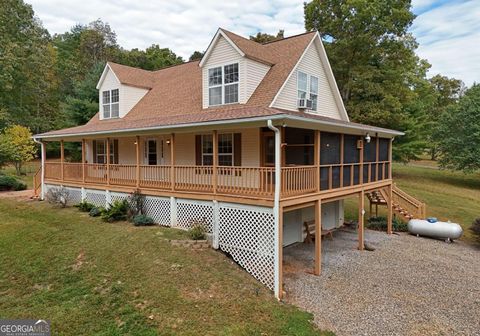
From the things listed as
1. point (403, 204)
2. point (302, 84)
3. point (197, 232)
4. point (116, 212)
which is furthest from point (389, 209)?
point (116, 212)

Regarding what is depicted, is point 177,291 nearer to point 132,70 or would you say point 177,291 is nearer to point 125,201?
point 125,201

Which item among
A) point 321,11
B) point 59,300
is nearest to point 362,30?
point 321,11

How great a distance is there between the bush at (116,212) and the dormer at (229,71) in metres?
5.50

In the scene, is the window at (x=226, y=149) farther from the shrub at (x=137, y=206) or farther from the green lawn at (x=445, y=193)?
the green lawn at (x=445, y=193)

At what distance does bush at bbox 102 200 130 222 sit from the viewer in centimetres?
1315

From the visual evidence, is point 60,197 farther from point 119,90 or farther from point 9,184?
point 9,184

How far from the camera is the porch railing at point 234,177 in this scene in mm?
9977

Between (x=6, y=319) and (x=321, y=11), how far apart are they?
94.8ft

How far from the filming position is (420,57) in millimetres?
42438

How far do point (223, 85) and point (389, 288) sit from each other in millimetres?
9708

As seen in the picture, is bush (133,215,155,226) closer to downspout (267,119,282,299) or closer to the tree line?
downspout (267,119,282,299)

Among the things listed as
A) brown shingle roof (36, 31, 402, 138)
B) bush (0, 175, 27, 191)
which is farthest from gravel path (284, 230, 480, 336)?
bush (0, 175, 27, 191)

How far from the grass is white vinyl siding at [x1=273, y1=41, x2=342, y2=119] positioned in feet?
21.9

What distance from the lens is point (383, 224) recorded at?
1798cm
